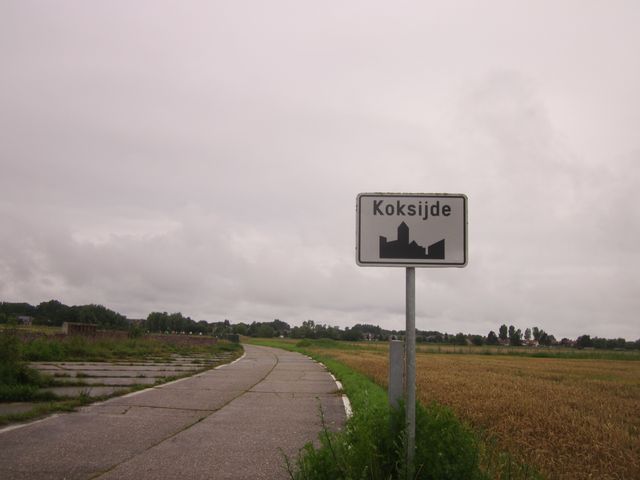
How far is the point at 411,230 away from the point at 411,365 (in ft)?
3.49

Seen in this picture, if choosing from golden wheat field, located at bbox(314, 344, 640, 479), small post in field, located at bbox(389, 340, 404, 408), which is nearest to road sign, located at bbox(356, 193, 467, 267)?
small post in field, located at bbox(389, 340, 404, 408)

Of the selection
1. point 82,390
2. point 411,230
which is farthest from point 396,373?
point 82,390

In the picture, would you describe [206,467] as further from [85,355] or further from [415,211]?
[85,355]

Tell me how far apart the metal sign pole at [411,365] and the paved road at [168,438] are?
6.46 feet

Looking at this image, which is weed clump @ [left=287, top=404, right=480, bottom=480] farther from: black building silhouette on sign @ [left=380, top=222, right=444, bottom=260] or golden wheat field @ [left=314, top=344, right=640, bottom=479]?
golden wheat field @ [left=314, top=344, right=640, bottom=479]

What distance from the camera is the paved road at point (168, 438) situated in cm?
570

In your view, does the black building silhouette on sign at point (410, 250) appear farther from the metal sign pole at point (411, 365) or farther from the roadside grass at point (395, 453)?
the roadside grass at point (395, 453)

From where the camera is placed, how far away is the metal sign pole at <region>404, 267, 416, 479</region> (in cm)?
421

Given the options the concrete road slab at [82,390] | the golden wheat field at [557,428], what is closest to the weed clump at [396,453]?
the golden wheat field at [557,428]

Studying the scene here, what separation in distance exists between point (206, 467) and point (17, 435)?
294 centimetres

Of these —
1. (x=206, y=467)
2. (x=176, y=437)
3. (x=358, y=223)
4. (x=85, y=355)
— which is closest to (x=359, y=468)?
(x=358, y=223)

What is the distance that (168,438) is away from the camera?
7.36m

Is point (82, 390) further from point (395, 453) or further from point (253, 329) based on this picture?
point (253, 329)

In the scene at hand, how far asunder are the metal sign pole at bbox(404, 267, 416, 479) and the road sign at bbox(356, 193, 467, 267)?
184 mm
